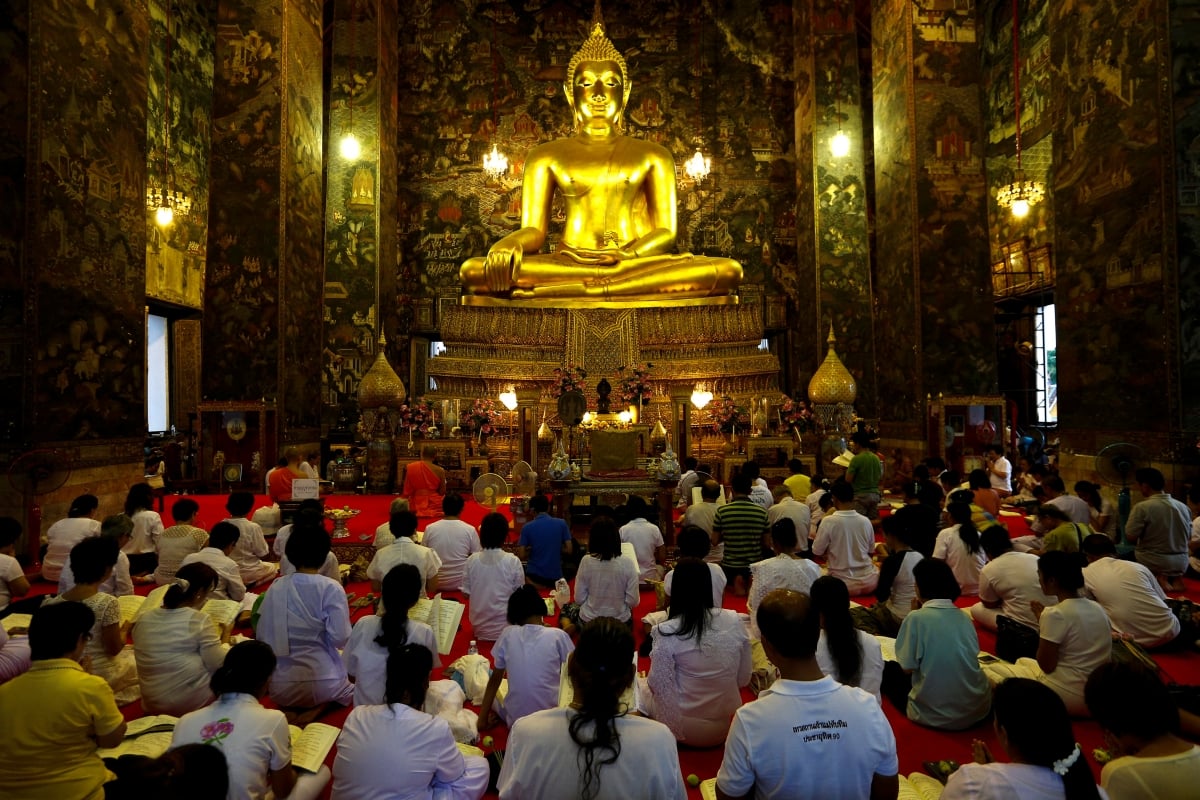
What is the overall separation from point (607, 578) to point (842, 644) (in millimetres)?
1402

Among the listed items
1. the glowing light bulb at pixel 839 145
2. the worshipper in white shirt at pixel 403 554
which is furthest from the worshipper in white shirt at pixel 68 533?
the glowing light bulb at pixel 839 145

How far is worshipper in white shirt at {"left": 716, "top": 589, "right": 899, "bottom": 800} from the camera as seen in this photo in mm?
1743

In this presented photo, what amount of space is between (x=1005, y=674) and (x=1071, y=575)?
2.19ft

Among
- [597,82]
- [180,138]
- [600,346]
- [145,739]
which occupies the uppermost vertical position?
[597,82]

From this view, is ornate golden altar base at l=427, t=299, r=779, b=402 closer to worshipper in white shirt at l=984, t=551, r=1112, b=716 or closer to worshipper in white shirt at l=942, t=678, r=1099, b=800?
worshipper in white shirt at l=984, t=551, r=1112, b=716

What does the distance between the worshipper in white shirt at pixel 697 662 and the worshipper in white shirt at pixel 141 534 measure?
4128 millimetres

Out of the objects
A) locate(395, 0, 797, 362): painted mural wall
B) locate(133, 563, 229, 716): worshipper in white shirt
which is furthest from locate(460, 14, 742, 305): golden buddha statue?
locate(133, 563, 229, 716): worshipper in white shirt

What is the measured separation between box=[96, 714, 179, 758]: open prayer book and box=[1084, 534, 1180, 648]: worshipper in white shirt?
419 centimetres

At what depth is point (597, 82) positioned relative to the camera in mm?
13273

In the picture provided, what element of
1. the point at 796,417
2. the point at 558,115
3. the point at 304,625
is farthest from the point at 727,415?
the point at 558,115

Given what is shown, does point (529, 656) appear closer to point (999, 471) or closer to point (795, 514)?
point (795, 514)

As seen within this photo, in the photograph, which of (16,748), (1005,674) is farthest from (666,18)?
(16,748)

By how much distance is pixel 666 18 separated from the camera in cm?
1611

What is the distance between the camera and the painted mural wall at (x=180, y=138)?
12875mm
